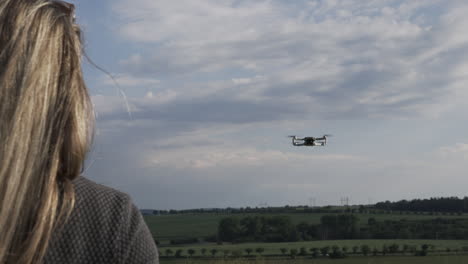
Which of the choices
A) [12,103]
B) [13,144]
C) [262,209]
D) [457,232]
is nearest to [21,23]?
[12,103]

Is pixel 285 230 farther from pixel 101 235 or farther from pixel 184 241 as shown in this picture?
pixel 101 235

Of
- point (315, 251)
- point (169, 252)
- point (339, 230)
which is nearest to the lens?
point (169, 252)

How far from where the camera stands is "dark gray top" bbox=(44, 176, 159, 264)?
1855mm

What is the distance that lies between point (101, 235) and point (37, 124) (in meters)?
0.44

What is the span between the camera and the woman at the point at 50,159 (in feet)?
5.39

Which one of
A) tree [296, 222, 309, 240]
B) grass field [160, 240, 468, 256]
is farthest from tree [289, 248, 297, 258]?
tree [296, 222, 309, 240]

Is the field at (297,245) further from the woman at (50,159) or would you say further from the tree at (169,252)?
the woman at (50,159)

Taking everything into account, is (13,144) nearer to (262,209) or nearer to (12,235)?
(12,235)

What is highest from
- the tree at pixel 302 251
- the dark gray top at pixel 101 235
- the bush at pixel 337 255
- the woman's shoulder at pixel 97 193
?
the woman's shoulder at pixel 97 193

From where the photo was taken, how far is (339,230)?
123 meters

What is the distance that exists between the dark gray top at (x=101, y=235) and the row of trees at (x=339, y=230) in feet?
387

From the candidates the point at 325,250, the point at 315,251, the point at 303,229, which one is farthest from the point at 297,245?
the point at 303,229

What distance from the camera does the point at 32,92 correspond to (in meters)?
1.67

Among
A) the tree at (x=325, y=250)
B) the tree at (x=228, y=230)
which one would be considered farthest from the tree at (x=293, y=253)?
the tree at (x=228, y=230)
